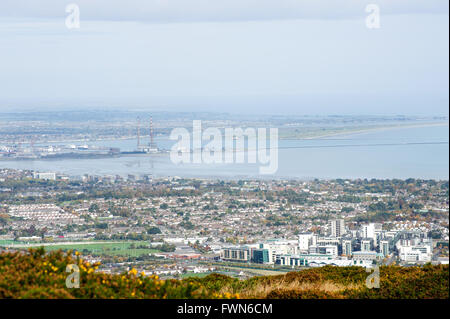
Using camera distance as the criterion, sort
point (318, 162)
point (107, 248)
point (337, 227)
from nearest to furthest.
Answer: point (107, 248) → point (337, 227) → point (318, 162)

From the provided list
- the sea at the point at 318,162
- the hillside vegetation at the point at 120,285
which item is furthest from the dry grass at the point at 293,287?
the sea at the point at 318,162

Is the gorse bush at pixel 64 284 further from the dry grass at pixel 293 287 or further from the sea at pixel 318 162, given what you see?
the sea at pixel 318 162

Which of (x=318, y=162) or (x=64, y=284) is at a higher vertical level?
(x=318, y=162)

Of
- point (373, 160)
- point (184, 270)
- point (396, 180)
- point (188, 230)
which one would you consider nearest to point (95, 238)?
point (188, 230)

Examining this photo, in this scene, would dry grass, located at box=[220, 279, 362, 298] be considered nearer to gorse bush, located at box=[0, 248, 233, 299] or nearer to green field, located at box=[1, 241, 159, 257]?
gorse bush, located at box=[0, 248, 233, 299]

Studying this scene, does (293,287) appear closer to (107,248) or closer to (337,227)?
(107,248)

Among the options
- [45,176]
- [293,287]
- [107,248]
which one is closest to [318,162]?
[45,176]

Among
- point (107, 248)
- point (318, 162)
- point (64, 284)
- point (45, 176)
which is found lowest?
point (107, 248)
